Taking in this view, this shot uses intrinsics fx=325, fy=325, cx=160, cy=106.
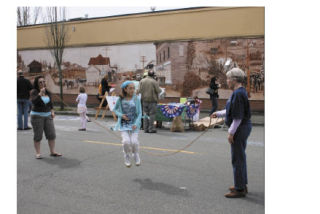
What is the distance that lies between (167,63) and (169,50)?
28.9 inches

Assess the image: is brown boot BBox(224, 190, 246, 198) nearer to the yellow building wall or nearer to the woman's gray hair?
the woman's gray hair

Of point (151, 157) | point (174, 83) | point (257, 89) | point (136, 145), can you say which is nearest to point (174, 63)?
point (174, 83)

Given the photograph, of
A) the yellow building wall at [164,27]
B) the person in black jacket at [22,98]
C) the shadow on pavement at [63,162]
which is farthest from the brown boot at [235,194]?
the yellow building wall at [164,27]

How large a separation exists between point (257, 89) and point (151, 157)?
10.4 meters

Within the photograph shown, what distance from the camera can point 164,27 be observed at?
18141 mm

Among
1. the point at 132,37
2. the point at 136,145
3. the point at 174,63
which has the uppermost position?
the point at 132,37

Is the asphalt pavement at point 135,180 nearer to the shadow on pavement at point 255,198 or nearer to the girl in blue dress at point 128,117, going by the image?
the shadow on pavement at point 255,198

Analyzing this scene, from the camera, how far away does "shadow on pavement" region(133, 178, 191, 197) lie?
5.05 meters

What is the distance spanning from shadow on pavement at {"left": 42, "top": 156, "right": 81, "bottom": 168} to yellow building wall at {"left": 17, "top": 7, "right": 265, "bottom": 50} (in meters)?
10.8

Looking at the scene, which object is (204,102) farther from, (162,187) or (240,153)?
(240,153)

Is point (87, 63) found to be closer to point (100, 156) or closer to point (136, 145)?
point (100, 156)

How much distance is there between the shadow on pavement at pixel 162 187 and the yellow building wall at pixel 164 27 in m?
11.1

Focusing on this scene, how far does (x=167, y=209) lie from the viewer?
4.43 metres

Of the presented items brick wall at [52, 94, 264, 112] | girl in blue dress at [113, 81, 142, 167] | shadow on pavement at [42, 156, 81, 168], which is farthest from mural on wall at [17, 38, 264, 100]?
girl in blue dress at [113, 81, 142, 167]
